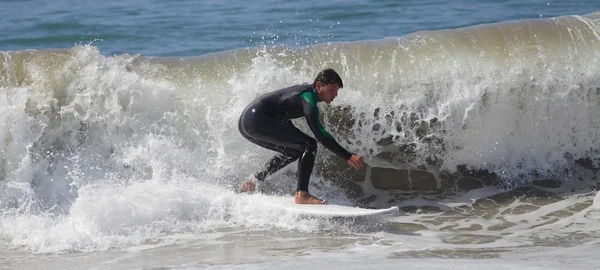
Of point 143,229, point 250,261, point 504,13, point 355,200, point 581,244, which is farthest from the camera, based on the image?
point 504,13

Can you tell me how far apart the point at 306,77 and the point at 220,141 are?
1.11 meters

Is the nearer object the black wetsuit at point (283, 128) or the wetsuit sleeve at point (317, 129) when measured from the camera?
the wetsuit sleeve at point (317, 129)

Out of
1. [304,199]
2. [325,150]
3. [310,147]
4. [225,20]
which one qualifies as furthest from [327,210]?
[225,20]

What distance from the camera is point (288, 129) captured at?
7660mm

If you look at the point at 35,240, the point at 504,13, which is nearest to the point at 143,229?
the point at 35,240

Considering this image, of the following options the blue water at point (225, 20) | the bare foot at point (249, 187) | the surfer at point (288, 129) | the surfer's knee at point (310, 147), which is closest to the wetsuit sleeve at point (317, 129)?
the surfer at point (288, 129)

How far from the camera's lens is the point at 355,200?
858cm

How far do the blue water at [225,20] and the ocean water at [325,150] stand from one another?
357 cm

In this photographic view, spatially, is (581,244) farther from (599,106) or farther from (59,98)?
(59,98)

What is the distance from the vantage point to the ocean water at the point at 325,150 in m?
7.23

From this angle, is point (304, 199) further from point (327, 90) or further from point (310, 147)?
point (327, 90)

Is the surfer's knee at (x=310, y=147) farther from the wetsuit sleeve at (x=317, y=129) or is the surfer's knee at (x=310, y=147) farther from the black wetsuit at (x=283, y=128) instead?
the wetsuit sleeve at (x=317, y=129)

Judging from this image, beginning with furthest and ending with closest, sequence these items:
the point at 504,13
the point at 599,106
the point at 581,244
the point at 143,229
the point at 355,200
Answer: the point at 504,13 < the point at 599,106 < the point at 355,200 < the point at 143,229 < the point at 581,244

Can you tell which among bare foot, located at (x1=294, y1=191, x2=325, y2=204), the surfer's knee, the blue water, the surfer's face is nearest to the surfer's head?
the surfer's face
